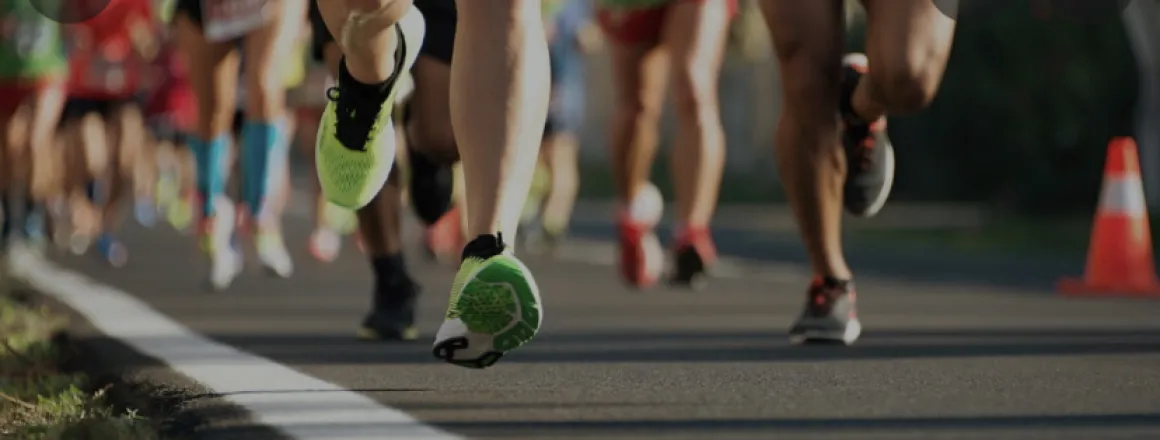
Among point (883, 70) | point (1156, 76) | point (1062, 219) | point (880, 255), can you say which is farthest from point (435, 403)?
point (1062, 219)

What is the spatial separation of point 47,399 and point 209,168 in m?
5.46

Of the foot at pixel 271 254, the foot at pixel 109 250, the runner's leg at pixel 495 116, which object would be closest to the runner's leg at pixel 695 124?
the foot at pixel 271 254

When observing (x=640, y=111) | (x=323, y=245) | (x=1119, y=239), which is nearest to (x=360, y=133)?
(x=640, y=111)

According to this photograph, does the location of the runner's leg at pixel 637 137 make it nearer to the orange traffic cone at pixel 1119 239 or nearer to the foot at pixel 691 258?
the foot at pixel 691 258

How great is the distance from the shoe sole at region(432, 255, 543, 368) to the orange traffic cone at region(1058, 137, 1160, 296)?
5303 millimetres

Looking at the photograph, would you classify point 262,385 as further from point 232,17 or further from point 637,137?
point 637,137

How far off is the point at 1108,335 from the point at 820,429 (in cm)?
277

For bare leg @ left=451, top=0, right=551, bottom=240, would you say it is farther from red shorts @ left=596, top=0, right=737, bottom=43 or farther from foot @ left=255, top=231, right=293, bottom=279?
foot @ left=255, top=231, right=293, bottom=279

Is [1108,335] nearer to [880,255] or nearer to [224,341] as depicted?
[224,341]

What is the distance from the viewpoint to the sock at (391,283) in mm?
7047

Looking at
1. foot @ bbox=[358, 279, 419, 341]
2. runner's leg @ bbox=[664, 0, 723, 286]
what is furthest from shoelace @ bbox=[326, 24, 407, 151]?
runner's leg @ bbox=[664, 0, 723, 286]

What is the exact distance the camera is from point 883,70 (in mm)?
6227

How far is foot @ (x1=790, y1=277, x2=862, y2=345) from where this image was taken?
6.48 meters

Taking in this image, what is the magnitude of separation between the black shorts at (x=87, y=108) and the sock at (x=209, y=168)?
237 inches
